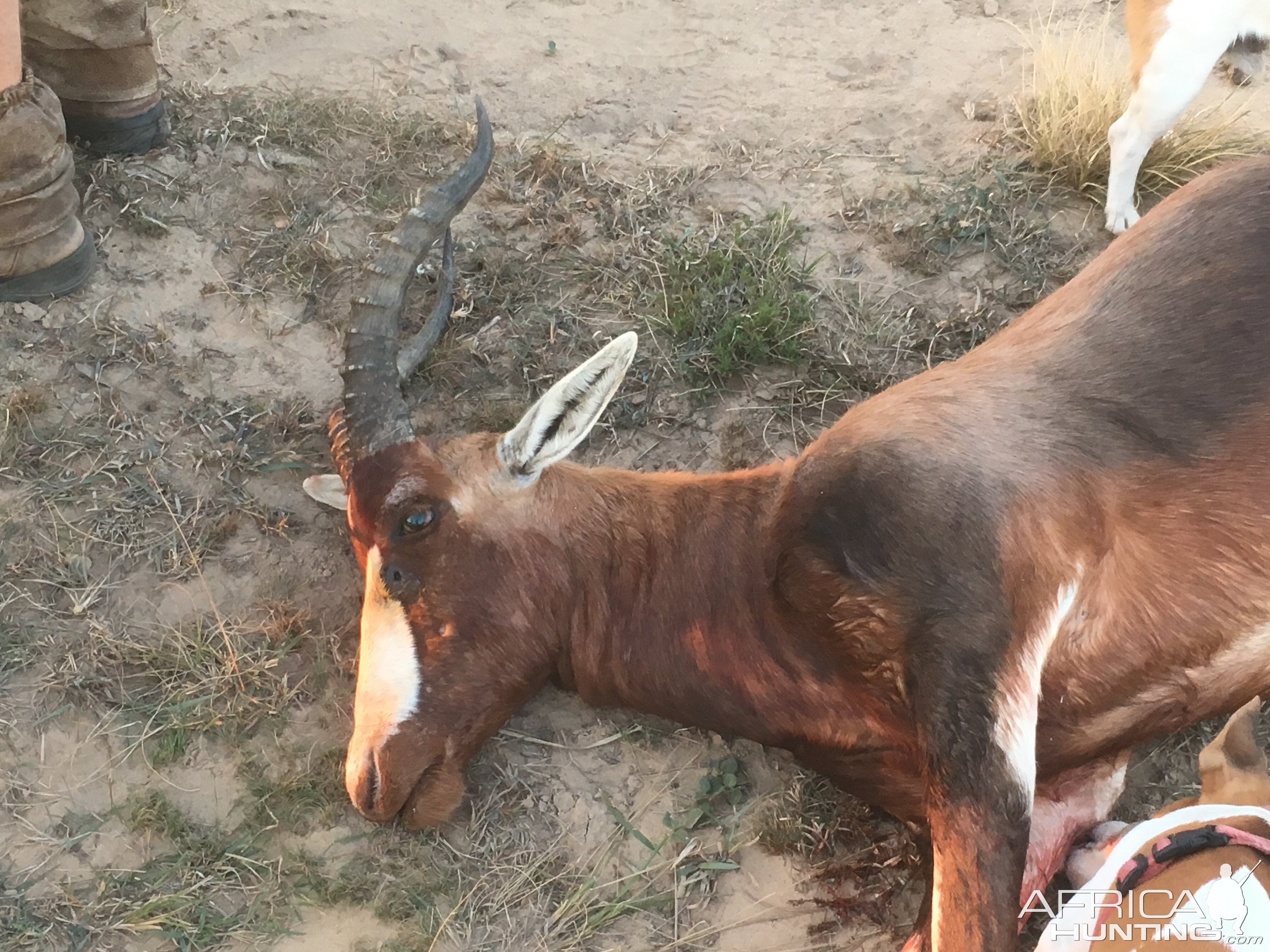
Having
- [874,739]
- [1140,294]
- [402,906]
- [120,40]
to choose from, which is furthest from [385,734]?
[120,40]

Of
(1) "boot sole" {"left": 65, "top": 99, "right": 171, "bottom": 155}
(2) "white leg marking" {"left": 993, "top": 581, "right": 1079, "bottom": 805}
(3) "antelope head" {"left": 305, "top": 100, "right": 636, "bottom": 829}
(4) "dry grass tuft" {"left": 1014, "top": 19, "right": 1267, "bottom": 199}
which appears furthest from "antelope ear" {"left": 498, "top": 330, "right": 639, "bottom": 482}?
(4) "dry grass tuft" {"left": 1014, "top": 19, "right": 1267, "bottom": 199}

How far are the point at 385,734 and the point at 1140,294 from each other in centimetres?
211

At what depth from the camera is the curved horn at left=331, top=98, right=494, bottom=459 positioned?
2406 millimetres

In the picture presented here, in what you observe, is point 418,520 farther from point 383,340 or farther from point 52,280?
point 52,280

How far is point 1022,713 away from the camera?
6.78 ft

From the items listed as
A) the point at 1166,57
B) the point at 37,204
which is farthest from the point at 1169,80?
the point at 37,204

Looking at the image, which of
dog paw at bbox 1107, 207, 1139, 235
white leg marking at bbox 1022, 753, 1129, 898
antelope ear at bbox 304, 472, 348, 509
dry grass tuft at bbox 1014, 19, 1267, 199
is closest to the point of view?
white leg marking at bbox 1022, 753, 1129, 898

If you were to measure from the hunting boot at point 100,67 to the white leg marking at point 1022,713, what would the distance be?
3.49 meters

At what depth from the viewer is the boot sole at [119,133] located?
12.1 feet

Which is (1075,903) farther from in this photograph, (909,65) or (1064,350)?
(909,65)

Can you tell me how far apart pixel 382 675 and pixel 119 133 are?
2.53 metres

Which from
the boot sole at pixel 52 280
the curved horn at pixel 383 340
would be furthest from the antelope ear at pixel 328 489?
the boot sole at pixel 52 280

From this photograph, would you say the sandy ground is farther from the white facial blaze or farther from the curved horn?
the curved horn

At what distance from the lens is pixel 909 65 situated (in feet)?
15.1
